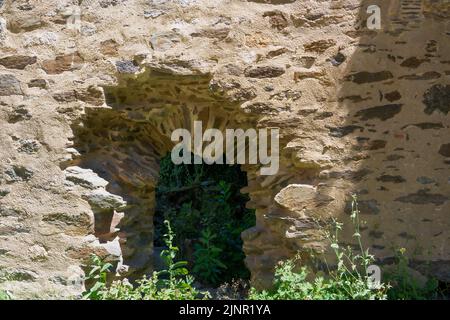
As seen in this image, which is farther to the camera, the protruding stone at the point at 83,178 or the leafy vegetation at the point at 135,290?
the protruding stone at the point at 83,178

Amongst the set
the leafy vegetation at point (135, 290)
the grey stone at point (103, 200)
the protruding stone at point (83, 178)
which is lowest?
the leafy vegetation at point (135, 290)

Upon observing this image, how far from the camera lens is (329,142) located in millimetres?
3615

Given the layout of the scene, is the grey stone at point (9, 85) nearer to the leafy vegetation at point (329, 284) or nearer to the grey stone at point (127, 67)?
the grey stone at point (127, 67)

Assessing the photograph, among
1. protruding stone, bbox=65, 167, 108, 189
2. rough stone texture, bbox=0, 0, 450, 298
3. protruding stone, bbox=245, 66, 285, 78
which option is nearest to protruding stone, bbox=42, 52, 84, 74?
rough stone texture, bbox=0, 0, 450, 298

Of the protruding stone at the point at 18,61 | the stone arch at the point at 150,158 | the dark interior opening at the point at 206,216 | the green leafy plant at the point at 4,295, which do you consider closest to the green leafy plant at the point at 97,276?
the stone arch at the point at 150,158

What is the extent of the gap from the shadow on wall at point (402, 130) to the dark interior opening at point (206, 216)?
2.09 m

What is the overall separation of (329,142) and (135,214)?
154cm

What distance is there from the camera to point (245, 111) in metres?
3.69

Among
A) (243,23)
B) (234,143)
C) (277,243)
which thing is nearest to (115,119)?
(234,143)

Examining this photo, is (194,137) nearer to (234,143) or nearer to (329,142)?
(234,143)

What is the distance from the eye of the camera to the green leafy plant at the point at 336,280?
323cm

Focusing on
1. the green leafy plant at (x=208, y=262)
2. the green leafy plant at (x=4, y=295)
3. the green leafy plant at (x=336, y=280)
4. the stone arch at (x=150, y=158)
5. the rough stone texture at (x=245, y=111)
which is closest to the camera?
the green leafy plant at (x=336, y=280)

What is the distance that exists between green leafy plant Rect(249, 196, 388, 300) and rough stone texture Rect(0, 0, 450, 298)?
9cm
